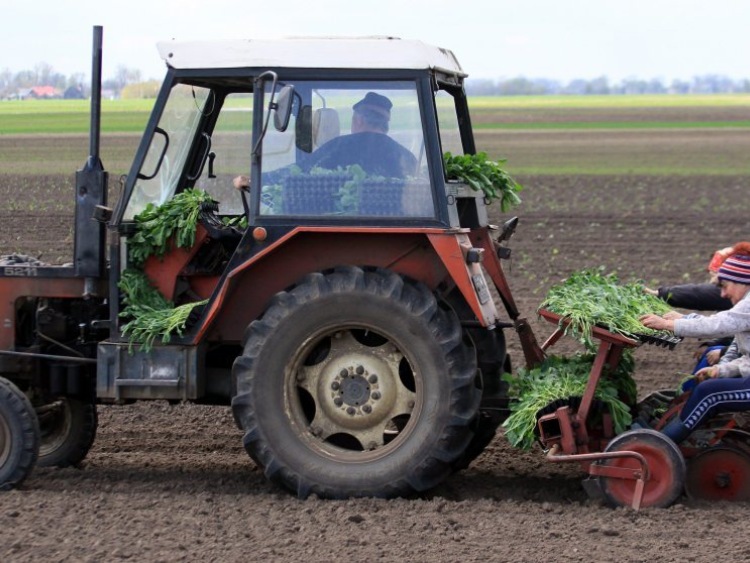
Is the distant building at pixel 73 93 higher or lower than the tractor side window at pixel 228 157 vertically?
higher

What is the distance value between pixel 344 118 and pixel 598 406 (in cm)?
189

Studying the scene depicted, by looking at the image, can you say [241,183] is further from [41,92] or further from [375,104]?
[41,92]

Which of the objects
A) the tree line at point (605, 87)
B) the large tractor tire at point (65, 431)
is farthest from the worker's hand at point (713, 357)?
the tree line at point (605, 87)

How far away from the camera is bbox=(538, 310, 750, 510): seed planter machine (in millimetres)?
5973

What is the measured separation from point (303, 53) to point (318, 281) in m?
1.09

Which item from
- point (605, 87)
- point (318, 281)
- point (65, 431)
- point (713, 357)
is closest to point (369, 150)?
point (318, 281)

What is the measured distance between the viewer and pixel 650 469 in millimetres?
5977

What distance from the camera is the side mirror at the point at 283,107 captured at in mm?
5773

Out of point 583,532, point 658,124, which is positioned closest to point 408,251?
point 583,532

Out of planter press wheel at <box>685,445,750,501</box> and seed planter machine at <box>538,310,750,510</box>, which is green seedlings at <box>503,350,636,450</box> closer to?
seed planter machine at <box>538,310,750,510</box>

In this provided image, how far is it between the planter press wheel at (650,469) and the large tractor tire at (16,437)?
2.78 meters

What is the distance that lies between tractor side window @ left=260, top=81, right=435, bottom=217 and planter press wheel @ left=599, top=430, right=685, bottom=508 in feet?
4.92

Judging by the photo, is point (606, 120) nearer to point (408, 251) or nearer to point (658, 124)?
point (658, 124)

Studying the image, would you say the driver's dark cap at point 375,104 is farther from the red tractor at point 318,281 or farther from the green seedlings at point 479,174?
the green seedlings at point 479,174
